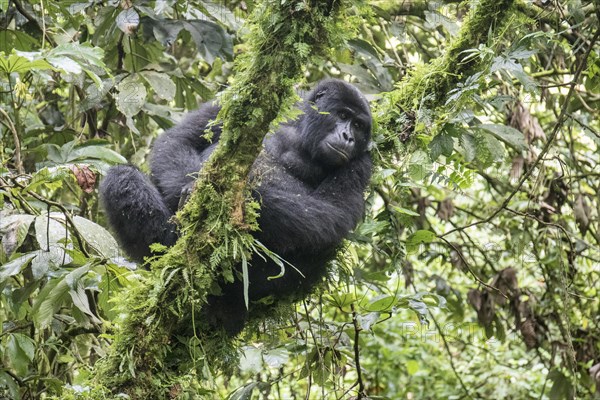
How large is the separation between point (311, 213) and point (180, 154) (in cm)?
90

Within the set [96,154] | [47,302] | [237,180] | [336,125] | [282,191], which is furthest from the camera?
[336,125]

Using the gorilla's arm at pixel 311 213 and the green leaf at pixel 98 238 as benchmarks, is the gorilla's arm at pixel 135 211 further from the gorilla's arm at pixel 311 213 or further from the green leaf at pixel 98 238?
the gorilla's arm at pixel 311 213

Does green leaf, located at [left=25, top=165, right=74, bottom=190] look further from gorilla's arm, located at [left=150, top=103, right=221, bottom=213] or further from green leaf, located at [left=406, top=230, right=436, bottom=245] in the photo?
green leaf, located at [left=406, top=230, right=436, bottom=245]

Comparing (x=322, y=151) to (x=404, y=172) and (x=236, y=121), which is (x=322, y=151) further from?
(x=236, y=121)

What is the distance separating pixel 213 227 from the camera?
9.29ft

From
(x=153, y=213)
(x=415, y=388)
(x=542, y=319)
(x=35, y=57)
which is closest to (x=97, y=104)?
(x=153, y=213)

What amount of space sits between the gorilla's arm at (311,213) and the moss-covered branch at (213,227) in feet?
1.25

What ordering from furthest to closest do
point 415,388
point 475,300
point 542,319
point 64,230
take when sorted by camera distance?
point 415,388, point 542,319, point 475,300, point 64,230

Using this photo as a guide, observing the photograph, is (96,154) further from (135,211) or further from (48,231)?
(48,231)

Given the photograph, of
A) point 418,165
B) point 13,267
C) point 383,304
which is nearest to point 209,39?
point 418,165

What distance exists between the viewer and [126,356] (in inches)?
111

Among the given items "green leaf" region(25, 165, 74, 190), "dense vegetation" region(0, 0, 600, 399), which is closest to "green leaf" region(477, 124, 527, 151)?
"dense vegetation" region(0, 0, 600, 399)

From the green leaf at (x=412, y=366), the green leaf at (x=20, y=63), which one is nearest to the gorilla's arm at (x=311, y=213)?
the green leaf at (x=20, y=63)

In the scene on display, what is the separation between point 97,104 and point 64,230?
148cm
